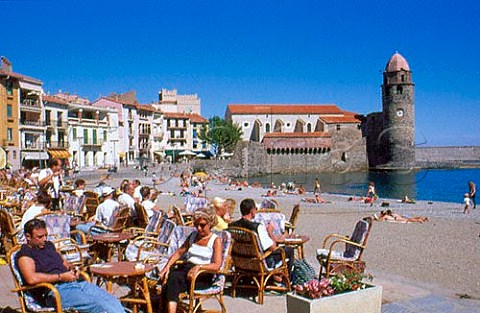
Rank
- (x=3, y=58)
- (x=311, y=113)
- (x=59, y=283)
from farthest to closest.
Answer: (x=311, y=113) < (x=3, y=58) < (x=59, y=283)

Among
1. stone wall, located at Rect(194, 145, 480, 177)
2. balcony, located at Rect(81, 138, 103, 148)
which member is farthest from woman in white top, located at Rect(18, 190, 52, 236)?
stone wall, located at Rect(194, 145, 480, 177)

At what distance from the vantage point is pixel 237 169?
69250mm

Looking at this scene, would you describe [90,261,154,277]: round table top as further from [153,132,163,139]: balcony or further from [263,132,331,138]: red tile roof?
[263,132,331,138]: red tile roof

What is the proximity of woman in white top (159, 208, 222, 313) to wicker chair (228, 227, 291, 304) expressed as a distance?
28.3 inches

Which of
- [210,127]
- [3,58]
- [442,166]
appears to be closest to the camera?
[3,58]

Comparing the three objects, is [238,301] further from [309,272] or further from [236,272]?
[309,272]

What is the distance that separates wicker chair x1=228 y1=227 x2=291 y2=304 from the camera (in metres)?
5.64

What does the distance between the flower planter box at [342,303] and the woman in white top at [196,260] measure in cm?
89

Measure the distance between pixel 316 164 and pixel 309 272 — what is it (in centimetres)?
7400

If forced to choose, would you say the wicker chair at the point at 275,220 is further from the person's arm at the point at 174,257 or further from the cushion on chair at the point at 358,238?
the person's arm at the point at 174,257

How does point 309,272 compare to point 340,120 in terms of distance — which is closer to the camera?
point 309,272

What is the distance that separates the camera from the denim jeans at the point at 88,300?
13.4 ft

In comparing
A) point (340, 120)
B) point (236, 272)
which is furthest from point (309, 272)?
point (340, 120)

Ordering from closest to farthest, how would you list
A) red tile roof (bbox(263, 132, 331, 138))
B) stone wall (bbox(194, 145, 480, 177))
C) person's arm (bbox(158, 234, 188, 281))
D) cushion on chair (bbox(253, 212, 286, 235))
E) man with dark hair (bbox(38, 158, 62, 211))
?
person's arm (bbox(158, 234, 188, 281)), cushion on chair (bbox(253, 212, 286, 235)), man with dark hair (bbox(38, 158, 62, 211)), stone wall (bbox(194, 145, 480, 177)), red tile roof (bbox(263, 132, 331, 138))
